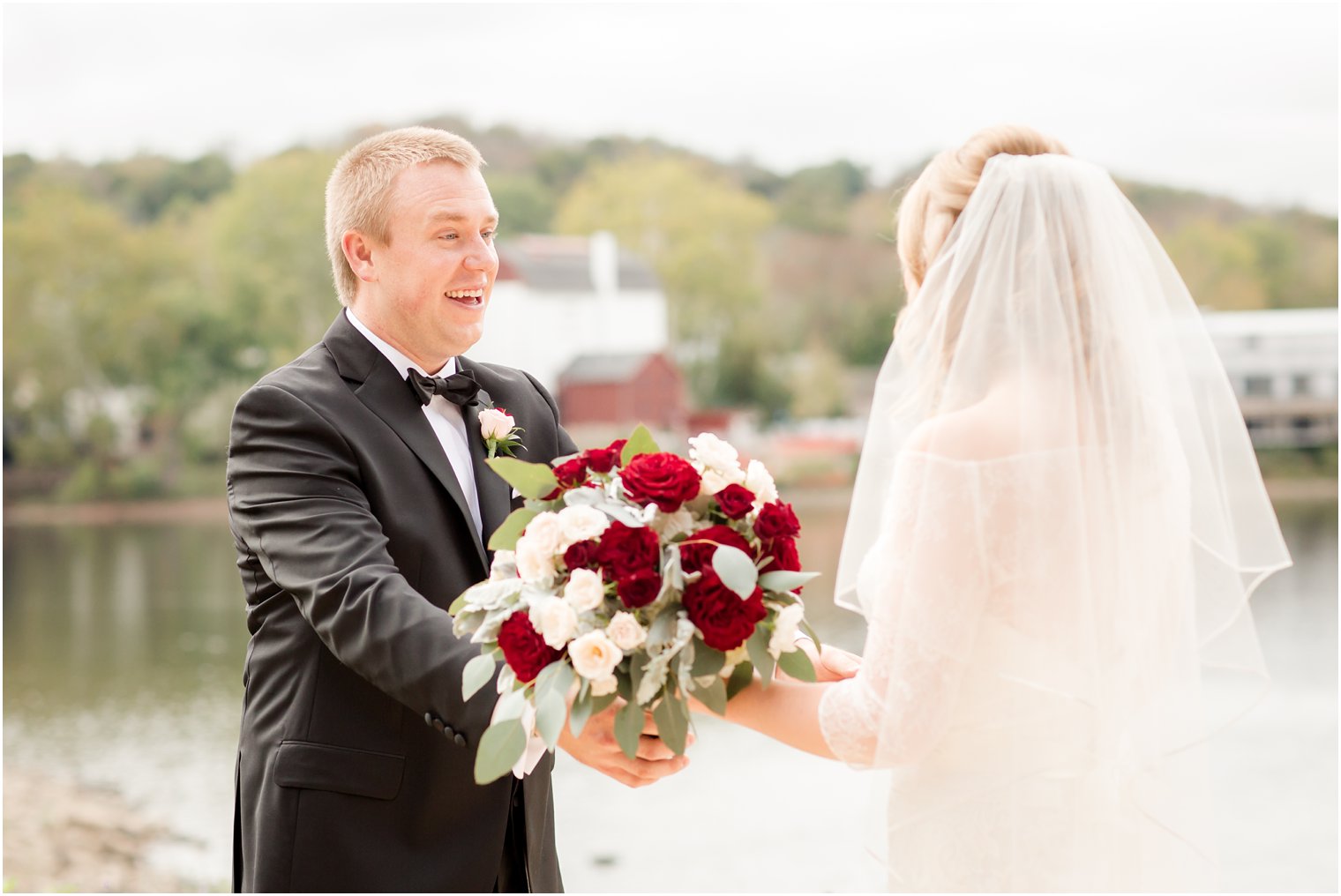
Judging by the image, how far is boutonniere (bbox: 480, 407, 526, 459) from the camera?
8.61ft

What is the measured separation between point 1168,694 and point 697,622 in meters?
0.92

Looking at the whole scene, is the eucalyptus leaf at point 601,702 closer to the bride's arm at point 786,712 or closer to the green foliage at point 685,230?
the bride's arm at point 786,712

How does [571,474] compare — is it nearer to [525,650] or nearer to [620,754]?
[525,650]

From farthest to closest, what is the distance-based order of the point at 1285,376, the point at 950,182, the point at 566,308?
the point at 566,308 → the point at 1285,376 → the point at 950,182

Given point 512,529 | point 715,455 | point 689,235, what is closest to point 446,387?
point 512,529

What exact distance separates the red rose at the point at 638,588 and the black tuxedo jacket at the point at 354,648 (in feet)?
1.19

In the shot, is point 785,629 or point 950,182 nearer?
point 785,629

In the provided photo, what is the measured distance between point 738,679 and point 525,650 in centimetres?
49

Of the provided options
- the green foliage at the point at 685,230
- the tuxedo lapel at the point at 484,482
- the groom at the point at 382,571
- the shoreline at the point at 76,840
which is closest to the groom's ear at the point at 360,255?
the groom at the point at 382,571

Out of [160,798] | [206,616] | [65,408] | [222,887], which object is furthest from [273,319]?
[222,887]

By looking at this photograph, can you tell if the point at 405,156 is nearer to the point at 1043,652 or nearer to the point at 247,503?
the point at 247,503

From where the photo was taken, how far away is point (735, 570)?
6.64ft

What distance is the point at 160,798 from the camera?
13.5 m

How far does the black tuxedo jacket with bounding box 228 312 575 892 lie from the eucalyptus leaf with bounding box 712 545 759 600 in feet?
1.64
